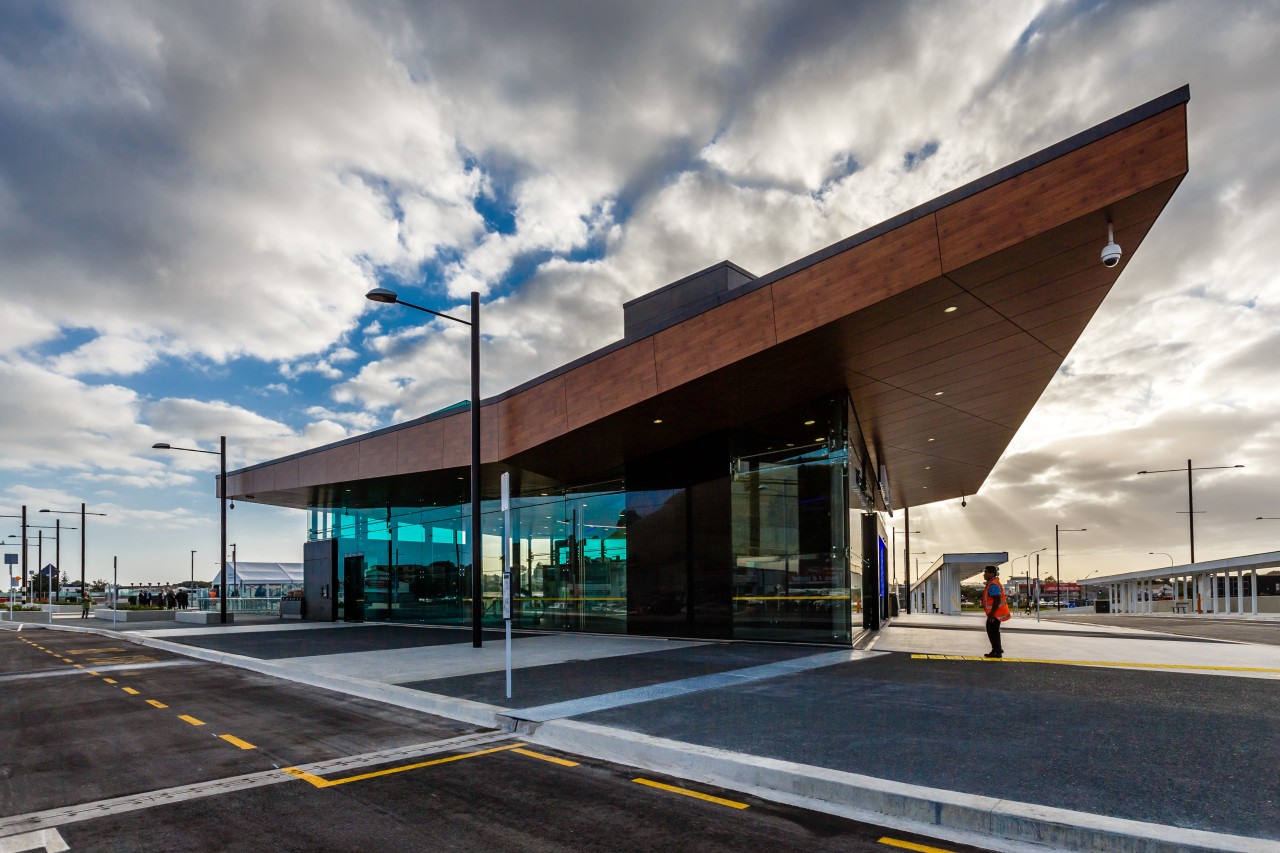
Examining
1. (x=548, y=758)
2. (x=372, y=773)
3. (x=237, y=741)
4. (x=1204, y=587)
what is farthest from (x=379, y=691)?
(x=1204, y=587)

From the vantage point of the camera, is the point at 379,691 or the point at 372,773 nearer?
the point at 372,773

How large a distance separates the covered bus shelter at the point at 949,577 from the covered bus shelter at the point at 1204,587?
1162cm

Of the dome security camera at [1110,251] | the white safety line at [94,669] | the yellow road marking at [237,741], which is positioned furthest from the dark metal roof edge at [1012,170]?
the white safety line at [94,669]

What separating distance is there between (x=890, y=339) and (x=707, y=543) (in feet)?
27.0

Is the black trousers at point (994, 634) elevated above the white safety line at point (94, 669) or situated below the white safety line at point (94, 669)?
above

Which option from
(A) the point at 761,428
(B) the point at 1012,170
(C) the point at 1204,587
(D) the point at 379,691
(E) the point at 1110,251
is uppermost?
(B) the point at 1012,170

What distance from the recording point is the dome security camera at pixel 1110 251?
10250mm

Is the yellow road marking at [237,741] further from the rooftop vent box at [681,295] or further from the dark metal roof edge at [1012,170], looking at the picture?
the rooftop vent box at [681,295]

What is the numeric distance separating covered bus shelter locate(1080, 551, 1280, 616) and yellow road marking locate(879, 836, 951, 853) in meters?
40.5

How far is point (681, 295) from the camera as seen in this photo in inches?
739

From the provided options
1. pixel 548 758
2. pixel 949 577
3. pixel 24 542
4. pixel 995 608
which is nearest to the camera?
pixel 548 758

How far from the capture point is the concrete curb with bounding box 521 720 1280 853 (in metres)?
4.99

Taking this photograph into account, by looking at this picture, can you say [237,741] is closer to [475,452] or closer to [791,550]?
[475,452]

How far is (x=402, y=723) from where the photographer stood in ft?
32.0
